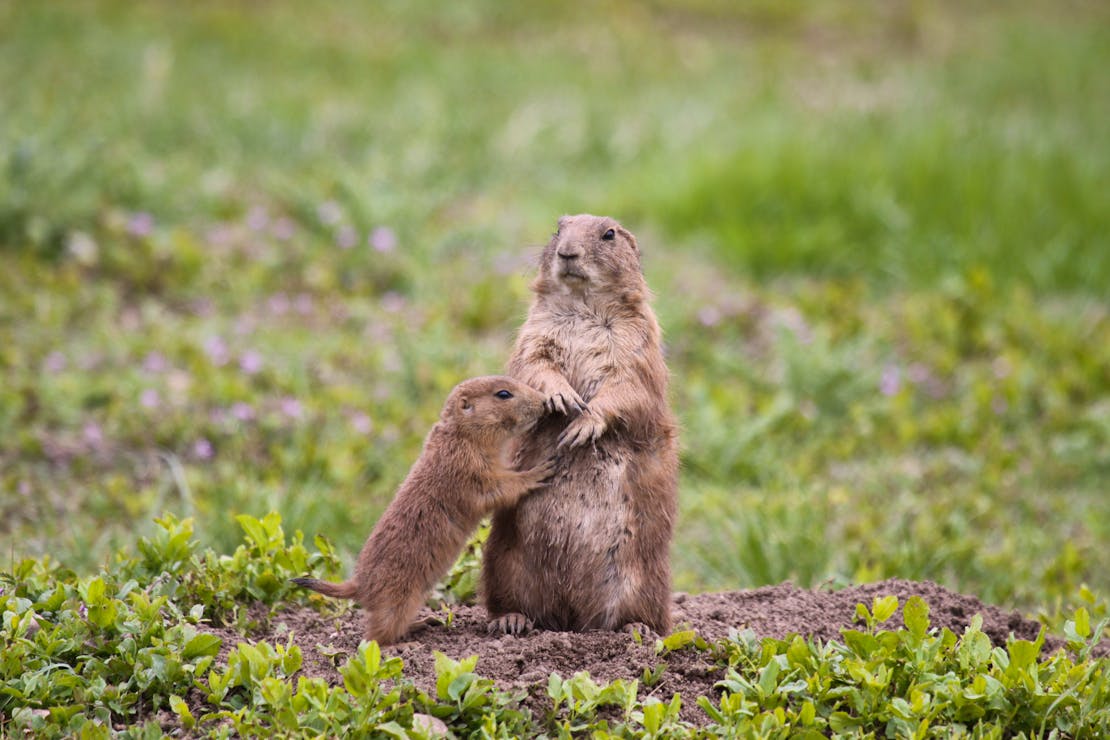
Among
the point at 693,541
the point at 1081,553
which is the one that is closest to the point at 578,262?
the point at 693,541

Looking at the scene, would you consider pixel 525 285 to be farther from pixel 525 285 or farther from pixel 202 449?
pixel 202 449

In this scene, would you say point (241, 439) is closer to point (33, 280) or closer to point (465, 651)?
point (33, 280)

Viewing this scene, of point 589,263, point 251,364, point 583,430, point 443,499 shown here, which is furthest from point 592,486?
point 251,364

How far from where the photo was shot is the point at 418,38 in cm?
1553

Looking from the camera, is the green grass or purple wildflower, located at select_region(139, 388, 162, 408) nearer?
the green grass

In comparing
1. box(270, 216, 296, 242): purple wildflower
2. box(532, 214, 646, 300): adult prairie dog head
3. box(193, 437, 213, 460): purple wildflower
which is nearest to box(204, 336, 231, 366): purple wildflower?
box(193, 437, 213, 460): purple wildflower

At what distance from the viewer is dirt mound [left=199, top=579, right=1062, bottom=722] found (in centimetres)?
352

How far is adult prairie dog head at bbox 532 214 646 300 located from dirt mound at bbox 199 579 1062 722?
3.35 ft

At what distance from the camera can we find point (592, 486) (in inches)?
147

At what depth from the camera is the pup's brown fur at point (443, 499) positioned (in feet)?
11.8

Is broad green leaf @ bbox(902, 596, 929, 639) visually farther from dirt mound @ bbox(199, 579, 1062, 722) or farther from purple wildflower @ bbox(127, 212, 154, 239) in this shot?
purple wildflower @ bbox(127, 212, 154, 239)

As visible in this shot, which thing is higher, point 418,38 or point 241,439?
point 418,38

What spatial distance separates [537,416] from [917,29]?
50.1 ft

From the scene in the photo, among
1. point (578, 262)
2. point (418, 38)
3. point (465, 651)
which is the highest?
point (418, 38)
